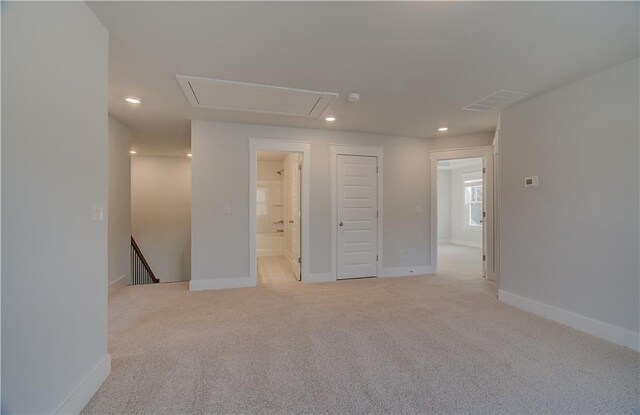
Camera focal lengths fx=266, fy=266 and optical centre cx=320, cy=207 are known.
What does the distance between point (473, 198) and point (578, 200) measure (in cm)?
612

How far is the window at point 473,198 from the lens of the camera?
26.7ft

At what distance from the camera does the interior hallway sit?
441cm

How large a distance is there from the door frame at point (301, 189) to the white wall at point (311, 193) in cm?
7

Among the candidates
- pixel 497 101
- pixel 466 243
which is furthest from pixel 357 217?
pixel 466 243

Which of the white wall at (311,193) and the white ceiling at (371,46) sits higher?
the white ceiling at (371,46)

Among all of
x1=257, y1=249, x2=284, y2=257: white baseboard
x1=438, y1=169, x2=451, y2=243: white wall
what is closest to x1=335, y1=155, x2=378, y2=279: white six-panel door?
x1=257, y1=249, x2=284, y2=257: white baseboard

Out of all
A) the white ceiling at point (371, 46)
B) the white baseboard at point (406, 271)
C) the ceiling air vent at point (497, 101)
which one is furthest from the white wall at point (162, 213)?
the ceiling air vent at point (497, 101)

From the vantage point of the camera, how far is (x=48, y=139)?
1329 millimetres

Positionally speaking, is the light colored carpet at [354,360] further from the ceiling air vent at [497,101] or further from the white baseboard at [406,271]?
the ceiling air vent at [497,101]

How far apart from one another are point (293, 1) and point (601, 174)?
306cm

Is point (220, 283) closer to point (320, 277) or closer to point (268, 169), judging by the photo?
point (320, 277)

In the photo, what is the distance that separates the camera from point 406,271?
4754 millimetres

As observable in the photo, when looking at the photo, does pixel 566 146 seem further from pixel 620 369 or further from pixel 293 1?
pixel 293 1


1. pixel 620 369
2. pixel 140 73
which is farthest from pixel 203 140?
pixel 620 369
